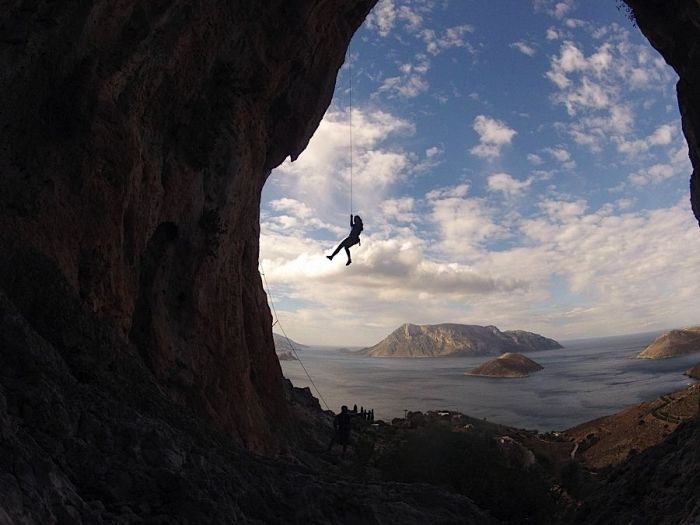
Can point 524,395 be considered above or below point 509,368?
below

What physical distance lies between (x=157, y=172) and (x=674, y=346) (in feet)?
628

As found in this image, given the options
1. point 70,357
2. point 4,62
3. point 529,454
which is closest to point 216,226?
point 4,62

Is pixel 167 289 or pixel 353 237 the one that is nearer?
pixel 167 289

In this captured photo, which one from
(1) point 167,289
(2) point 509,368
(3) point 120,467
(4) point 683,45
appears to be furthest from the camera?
(2) point 509,368

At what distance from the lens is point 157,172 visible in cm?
1309

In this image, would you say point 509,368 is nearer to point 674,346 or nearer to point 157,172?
point 674,346

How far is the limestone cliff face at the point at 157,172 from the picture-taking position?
9.30 meters

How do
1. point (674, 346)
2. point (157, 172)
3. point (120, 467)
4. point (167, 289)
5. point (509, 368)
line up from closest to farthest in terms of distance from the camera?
1. point (120, 467)
2. point (157, 172)
3. point (167, 289)
4. point (509, 368)
5. point (674, 346)

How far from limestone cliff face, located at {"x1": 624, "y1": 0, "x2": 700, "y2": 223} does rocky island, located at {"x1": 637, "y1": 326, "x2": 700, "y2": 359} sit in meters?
169

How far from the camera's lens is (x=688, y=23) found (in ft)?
48.3

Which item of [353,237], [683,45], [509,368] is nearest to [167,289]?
[353,237]

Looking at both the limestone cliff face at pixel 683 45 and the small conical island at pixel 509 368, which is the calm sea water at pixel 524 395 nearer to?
the small conical island at pixel 509 368

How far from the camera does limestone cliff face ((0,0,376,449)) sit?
9305 millimetres

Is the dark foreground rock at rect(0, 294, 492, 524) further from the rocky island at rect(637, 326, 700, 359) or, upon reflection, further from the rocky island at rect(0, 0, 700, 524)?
the rocky island at rect(637, 326, 700, 359)
